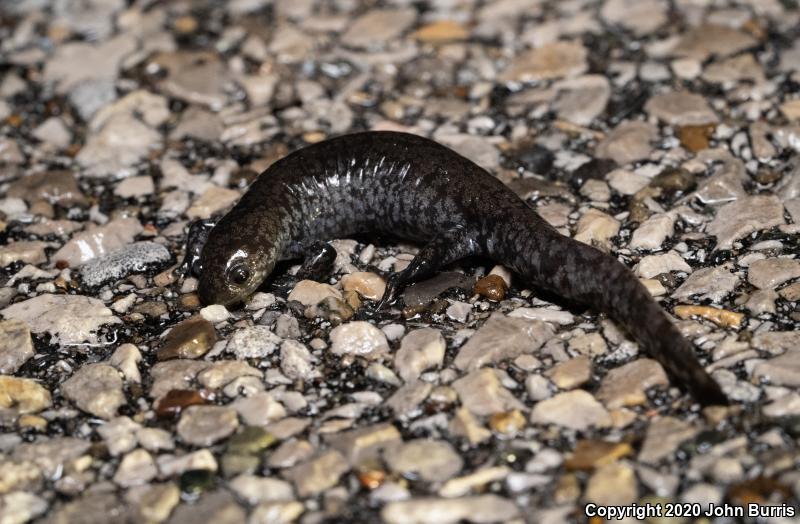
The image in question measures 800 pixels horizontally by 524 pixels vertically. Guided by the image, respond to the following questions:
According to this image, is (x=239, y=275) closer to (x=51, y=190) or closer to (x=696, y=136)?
(x=51, y=190)

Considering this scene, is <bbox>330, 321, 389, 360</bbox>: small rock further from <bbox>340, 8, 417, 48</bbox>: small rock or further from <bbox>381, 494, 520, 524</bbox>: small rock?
<bbox>340, 8, 417, 48</bbox>: small rock

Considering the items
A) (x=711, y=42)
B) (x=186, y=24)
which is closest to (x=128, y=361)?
(x=186, y=24)

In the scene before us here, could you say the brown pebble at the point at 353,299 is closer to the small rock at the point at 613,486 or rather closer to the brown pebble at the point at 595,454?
the brown pebble at the point at 595,454

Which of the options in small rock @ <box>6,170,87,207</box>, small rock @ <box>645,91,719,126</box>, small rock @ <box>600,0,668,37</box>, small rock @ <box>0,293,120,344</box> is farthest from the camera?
small rock @ <box>600,0,668,37</box>

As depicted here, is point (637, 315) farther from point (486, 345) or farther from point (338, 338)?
point (338, 338)

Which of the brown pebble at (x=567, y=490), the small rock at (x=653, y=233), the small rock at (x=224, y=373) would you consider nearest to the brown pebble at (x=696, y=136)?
the small rock at (x=653, y=233)

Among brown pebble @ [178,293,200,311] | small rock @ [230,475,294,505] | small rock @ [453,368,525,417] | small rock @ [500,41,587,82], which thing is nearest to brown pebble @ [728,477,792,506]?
small rock @ [453,368,525,417]

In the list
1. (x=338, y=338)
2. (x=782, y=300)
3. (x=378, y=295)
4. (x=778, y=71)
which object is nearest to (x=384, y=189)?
(x=378, y=295)
